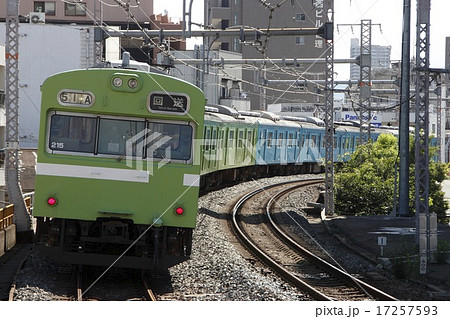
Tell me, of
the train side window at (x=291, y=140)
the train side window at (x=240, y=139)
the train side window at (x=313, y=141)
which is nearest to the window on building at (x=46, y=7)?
the train side window at (x=313, y=141)

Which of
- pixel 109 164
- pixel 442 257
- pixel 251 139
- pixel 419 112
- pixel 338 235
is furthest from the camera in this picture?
pixel 251 139

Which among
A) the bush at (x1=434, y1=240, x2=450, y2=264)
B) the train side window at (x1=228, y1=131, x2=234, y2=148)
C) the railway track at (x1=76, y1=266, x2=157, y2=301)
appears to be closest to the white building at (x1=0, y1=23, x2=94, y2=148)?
the train side window at (x1=228, y1=131, x2=234, y2=148)

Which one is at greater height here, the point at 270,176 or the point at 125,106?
the point at 125,106

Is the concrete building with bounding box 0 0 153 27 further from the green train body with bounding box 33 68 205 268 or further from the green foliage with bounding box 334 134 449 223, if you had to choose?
the green train body with bounding box 33 68 205 268

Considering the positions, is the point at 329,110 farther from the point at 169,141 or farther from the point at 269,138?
the point at 169,141

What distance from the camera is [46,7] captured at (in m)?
50.3

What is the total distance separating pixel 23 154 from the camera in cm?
2478

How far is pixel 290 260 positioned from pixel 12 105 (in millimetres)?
5666

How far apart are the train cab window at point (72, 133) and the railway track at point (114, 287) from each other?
1.66m

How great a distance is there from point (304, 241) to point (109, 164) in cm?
702

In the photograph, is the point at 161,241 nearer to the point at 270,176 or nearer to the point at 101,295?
the point at 101,295

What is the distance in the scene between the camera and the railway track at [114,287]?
9680 millimetres

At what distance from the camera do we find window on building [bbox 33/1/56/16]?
4984 centimetres

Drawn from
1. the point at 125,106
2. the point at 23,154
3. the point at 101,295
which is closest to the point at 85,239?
the point at 101,295
